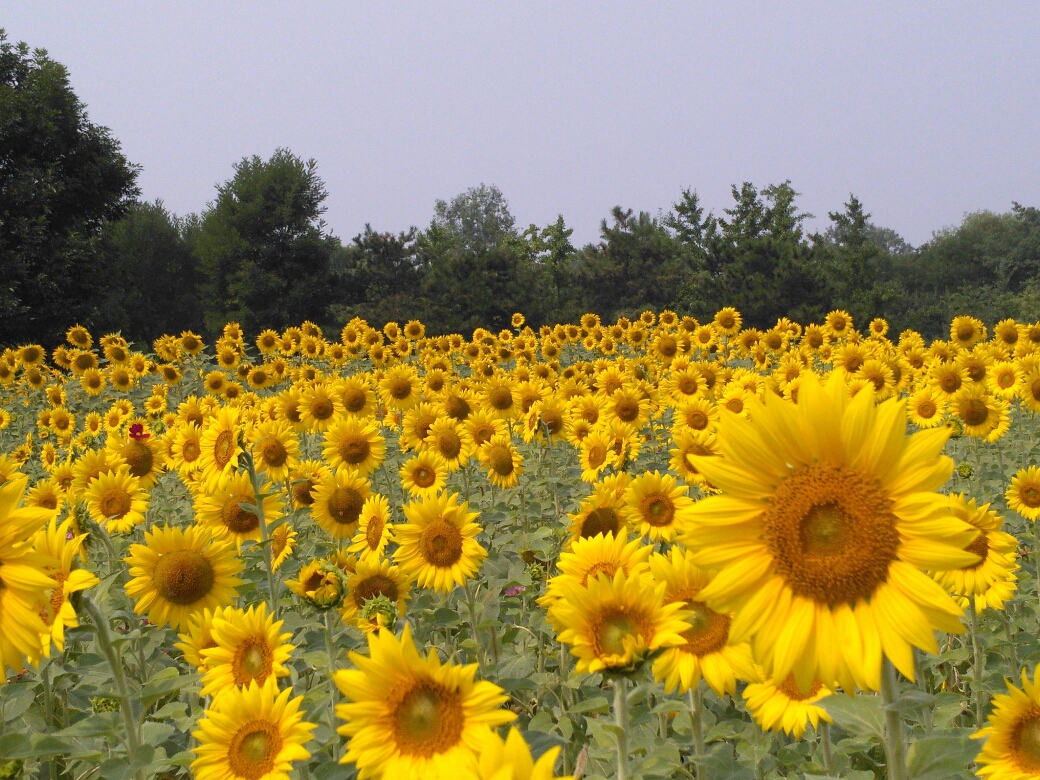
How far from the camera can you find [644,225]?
34.0m

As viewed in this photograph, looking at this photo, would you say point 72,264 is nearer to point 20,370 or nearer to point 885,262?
point 20,370

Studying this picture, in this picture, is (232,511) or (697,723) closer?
(697,723)

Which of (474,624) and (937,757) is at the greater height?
(937,757)

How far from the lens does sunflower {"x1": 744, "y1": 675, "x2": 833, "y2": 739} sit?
6.57 ft

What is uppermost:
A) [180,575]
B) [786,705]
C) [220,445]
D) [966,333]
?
[966,333]

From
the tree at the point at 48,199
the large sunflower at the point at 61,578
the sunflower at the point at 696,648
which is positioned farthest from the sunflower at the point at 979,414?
the tree at the point at 48,199

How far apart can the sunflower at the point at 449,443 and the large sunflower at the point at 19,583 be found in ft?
11.5

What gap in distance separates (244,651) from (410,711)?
0.97 meters

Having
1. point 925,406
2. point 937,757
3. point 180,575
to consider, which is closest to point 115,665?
point 180,575

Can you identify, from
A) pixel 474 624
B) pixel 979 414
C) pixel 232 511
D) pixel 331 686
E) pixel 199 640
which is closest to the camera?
pixel 331 686

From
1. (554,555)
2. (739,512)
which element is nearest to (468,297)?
(554,555)

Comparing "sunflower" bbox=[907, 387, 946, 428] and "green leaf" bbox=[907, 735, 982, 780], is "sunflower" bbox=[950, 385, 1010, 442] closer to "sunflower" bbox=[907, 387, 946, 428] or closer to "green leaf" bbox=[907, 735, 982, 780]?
"sunflower" bbox=[907, 387, 946, 428]

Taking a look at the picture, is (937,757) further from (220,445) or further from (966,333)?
(966,333)

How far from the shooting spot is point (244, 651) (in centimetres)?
220
